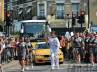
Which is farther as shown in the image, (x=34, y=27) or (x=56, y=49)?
(x=34, y=27)

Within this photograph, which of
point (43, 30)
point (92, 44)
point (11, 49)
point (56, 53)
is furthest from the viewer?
point (43, 30)

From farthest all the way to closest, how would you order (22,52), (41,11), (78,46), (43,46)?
(41,11), (43,46), (78,46), (22,52)

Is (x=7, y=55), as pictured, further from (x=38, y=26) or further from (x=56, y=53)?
(x=38, y=26)

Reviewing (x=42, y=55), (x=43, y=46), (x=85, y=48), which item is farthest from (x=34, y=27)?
(x=42, y=55)

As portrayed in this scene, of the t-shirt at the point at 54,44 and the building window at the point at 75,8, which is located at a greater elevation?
the t-shirt at the point at 54,44

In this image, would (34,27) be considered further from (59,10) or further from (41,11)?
(41,11)

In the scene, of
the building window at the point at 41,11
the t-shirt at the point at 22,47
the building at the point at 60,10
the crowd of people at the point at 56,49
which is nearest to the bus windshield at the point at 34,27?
the crowd of people at the point at 56,49

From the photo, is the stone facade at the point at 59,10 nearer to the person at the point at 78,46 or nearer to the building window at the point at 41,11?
the building window at the point at 41,11

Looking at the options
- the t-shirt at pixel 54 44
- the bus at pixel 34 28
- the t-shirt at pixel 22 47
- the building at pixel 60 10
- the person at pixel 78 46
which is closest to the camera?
the t-shirt at pixel 22 47

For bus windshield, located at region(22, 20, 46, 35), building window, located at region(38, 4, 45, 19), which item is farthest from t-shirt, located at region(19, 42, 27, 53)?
building window, located at region(38, 4, 45, 19)

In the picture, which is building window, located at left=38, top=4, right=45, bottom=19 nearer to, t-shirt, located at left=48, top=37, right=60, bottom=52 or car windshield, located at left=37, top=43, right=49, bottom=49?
car windshield, located at left=37, top=43, right=49, bottom=49

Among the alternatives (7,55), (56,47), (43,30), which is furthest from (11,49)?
(43,30)

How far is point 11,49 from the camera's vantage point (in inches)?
1310

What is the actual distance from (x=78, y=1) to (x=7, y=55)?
134 feet
